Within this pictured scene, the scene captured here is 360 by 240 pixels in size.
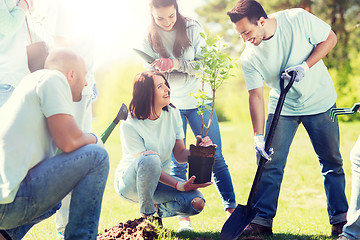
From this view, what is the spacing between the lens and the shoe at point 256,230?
10.5 ft

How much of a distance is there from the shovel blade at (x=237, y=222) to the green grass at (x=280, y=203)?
0.23 meters

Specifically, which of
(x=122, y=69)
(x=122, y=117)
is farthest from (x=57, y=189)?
(x=122, y=69)

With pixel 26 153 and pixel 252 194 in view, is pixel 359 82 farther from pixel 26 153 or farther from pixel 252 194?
pixel 26 153

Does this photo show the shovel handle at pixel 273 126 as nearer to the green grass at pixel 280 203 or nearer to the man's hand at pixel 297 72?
the man's hand at pixel 297 72

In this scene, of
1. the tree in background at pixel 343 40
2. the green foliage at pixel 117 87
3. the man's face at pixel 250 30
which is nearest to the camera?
the man's face at pixel 250 30

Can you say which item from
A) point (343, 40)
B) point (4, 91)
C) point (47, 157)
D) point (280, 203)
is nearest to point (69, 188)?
point (47, 157)

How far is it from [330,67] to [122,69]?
8.80m

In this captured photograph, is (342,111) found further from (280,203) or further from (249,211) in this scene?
(280,203)

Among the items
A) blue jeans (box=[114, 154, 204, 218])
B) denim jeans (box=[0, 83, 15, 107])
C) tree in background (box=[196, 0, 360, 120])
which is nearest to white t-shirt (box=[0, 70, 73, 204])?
denim jeans (box=[0, 83, 15, 107])

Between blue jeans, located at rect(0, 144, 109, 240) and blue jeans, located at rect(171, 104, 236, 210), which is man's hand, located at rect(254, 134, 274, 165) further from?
blue jeans, located at rect(0, 144, 109, 240)

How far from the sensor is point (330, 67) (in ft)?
49.1

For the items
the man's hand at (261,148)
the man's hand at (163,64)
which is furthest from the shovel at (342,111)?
the man's hand at (163,64)

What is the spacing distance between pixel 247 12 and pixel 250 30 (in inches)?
5.1

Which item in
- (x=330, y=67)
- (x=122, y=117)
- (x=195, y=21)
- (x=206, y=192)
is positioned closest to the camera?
(x=122, y=117)
